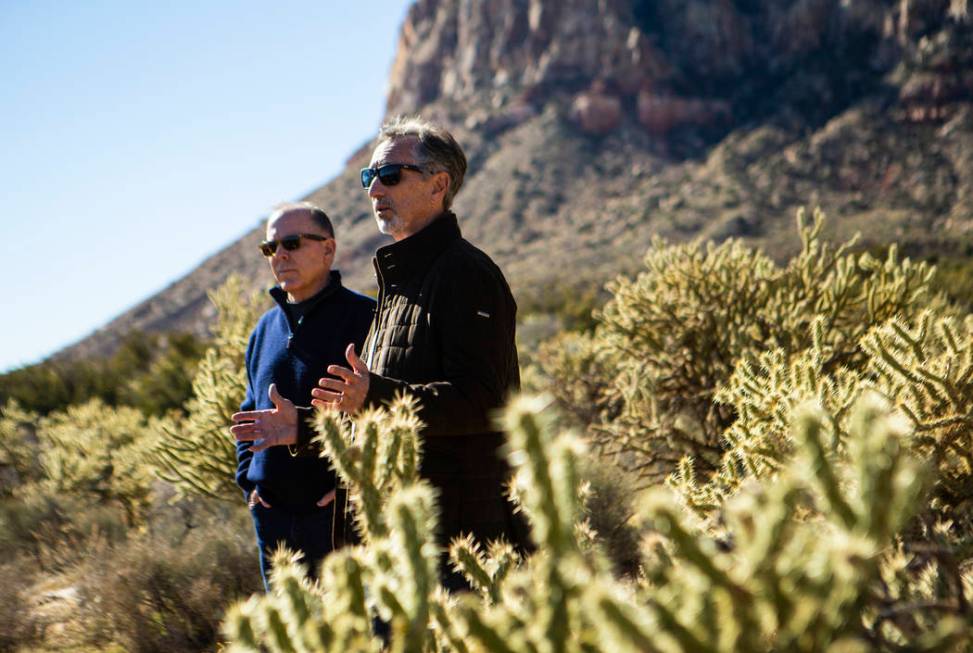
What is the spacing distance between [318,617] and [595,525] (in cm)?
458

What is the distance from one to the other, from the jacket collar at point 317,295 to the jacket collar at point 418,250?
3.34 feet

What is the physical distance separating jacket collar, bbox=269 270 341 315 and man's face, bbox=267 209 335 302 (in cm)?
4

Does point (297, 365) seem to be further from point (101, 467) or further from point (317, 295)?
point (101, 467)

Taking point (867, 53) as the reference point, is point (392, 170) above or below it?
below

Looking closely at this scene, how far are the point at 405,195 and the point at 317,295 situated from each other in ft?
3.82

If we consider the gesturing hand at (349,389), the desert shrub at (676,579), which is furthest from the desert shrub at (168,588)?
the desert shrub at (676,579)

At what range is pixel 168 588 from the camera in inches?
234

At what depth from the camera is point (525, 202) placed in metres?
57.4

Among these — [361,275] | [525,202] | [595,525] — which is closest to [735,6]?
[525,202]

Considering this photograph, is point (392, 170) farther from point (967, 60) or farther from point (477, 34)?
point (477, 34)

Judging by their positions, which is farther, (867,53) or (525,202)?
(867,53)

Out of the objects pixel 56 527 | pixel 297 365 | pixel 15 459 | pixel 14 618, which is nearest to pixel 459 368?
pixel 297 365

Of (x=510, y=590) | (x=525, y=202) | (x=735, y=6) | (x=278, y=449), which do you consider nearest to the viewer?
(x=510, y=590)

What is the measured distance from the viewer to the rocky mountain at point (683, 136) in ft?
160
